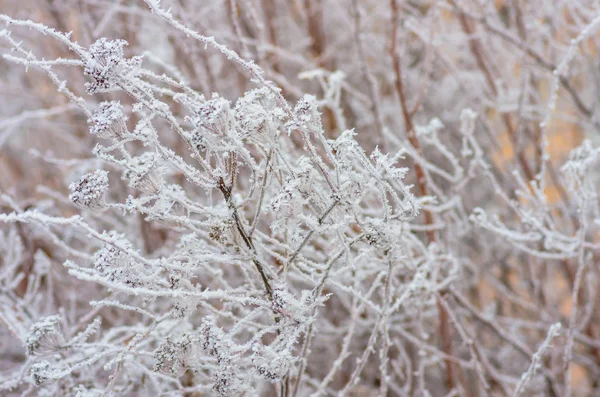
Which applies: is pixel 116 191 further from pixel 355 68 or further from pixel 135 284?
pixel 135 284

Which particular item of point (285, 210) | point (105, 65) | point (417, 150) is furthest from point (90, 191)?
point (417, 150)

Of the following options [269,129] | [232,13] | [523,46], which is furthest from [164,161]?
[523,46]

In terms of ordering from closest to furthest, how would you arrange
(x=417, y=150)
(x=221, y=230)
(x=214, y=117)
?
(x=214, y=117) < (x=221, y=230) < (x=417, y=150)

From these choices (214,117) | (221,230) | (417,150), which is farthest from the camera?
(417,150)

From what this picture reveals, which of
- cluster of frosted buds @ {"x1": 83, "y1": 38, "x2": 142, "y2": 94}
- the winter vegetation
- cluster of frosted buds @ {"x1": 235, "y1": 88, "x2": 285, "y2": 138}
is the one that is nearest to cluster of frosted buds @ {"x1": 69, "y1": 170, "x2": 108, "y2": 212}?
the winter vegetation

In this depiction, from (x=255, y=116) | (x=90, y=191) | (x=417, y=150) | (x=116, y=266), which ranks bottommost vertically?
(x=116, y=266)

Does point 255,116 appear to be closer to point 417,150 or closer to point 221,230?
point 221,230
